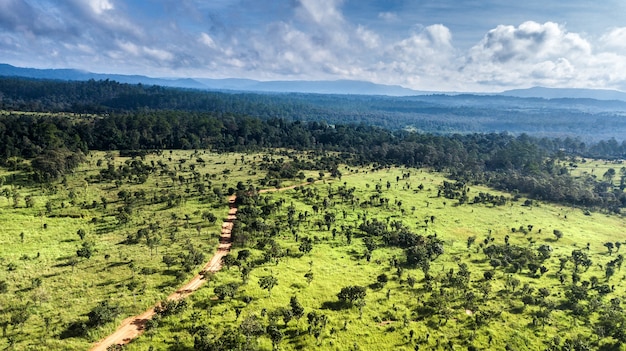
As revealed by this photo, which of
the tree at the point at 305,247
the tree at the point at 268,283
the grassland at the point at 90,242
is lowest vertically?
the tree at the point at 305,247

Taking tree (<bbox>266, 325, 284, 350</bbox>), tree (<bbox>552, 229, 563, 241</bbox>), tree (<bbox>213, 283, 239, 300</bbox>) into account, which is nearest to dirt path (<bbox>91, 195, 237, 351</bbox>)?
tree (<bbox>213, 283, 239, 300</bbox>)

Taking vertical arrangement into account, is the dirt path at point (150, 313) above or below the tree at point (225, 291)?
below

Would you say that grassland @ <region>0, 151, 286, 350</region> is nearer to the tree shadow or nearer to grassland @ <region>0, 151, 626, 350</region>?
grassland @ <region>0, 151, 626, 350</region>

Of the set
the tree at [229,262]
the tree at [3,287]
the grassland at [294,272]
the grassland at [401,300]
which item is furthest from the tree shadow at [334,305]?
the tree at [3,287]

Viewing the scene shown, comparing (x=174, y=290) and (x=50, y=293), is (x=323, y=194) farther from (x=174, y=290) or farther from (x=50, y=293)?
(x=50, y=293)

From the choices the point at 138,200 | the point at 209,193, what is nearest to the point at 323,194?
the point at 209,193

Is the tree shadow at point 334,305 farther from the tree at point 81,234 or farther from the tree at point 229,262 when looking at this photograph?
the tree at point 81,234

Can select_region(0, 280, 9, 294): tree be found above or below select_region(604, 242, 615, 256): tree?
above

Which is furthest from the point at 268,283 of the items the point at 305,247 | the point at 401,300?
the point at 401,300
